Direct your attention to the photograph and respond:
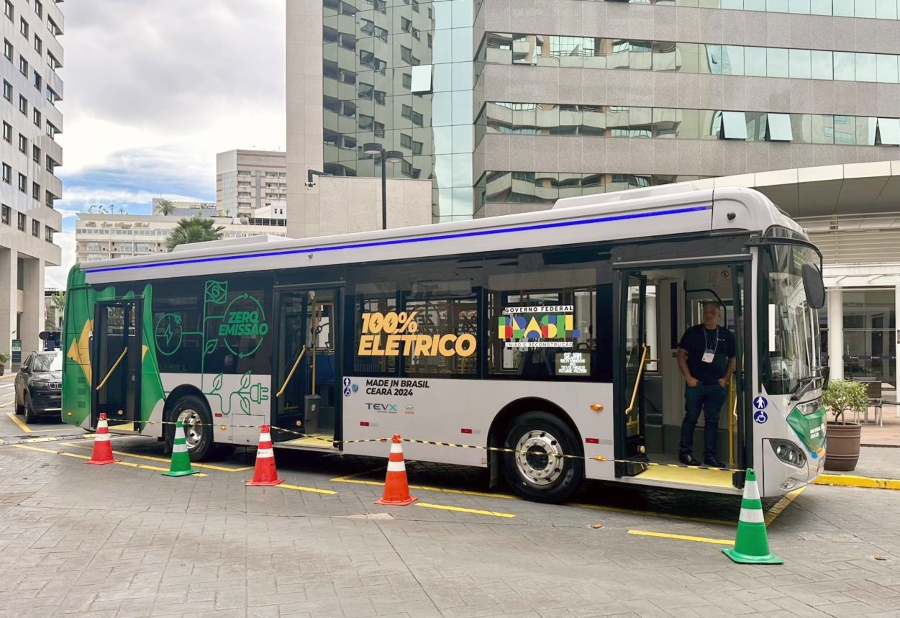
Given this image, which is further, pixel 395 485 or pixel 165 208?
pixel 165 208

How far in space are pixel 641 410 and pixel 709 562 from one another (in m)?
2.21

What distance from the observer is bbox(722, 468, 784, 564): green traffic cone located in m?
6.40

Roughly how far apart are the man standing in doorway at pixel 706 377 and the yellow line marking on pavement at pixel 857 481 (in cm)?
263

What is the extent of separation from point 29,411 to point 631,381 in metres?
15.5

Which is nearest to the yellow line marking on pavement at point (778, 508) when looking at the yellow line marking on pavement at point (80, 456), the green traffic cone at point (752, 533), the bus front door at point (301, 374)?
the green traffic cone at point (752, 533)

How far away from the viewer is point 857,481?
10.1m

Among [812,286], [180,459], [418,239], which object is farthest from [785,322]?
[180,459]

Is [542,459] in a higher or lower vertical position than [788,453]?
lower

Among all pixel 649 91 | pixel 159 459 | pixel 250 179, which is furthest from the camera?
pixel 250 179

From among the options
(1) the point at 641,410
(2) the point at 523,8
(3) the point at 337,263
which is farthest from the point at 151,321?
(2) the point at 523,8

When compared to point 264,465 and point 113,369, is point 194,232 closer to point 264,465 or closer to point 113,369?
point 113,369

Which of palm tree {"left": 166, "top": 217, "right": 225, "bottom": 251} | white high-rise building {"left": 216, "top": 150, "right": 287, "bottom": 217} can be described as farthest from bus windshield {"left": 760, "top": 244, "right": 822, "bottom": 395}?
white high-rise building {"left": 216, "top": 150, "right": 287, "bottom": 217}

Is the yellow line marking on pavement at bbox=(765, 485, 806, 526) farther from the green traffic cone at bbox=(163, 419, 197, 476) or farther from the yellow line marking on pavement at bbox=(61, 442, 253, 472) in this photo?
the green traffic cone at bbox=(163, 419, 197, 476)

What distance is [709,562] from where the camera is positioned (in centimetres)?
650
